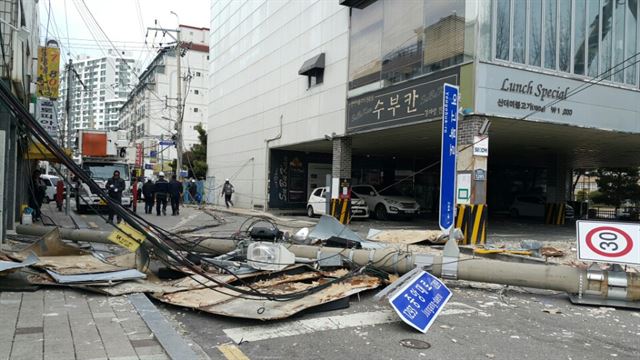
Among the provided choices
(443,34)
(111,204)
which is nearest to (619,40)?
(443,34)

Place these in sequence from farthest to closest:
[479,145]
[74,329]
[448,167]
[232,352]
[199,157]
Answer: [199,157] < [479,145] < [448,167] < [74,329] < [232,352]

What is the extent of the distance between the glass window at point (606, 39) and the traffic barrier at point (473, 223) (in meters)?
7.17

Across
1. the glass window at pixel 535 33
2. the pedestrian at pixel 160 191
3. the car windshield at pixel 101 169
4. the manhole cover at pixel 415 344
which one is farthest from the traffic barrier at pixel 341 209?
the manhole cover at pixel 415 344

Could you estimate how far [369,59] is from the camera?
62.4 feet

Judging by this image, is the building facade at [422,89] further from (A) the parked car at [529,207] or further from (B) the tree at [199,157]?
(B) the tree at [199,157]

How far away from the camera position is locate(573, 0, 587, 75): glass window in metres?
16.0

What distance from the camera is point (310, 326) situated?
5727 millimetres

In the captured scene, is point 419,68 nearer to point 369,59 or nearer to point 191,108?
point 369,59

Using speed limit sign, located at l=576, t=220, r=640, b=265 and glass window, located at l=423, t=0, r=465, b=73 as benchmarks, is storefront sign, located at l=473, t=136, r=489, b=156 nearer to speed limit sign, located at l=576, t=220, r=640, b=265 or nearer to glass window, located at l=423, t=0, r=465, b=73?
glass window, located at l=423, t=0, r=465, b=73

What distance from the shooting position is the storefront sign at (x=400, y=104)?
50.1 ft

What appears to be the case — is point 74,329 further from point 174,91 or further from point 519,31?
point 174,91

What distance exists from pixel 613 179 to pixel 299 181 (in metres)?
25.0

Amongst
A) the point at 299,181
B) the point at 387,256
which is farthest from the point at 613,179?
the point at 387,256

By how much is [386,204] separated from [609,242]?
15820mm
